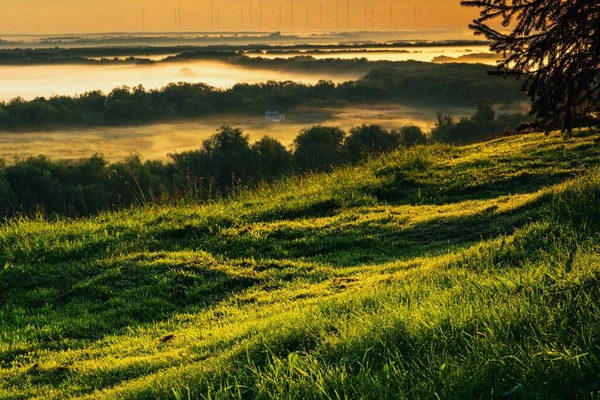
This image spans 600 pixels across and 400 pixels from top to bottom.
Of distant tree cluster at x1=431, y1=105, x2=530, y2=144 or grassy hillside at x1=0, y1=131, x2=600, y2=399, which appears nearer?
grassy hillside at x1=0, y1=131, x2=600, y2=399

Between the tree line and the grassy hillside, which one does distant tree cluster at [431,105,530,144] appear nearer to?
the tree line

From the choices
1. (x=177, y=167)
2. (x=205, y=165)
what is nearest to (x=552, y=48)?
(x=205, y=165)

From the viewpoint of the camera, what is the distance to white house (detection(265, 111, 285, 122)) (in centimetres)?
7794

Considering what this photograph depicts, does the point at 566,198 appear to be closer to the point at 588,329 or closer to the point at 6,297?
the point at 588,329

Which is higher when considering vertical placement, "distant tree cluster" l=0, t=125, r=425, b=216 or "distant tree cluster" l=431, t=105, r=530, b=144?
"distant tree cluster" l=431, t=105, r=530, b=144

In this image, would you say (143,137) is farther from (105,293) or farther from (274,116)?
(105,293)

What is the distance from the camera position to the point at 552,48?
37.1 feet

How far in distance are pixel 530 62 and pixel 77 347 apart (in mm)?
8662

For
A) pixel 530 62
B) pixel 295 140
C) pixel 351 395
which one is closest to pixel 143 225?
pixel 530 62

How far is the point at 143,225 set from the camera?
43.5 feet

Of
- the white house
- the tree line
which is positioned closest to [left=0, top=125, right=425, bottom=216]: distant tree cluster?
the tree line

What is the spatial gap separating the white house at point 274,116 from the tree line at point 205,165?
1605 cm

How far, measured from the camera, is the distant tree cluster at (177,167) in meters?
39.5

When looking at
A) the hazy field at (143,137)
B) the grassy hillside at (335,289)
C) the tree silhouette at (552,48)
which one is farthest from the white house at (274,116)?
the tree silhouette at (552,48)
